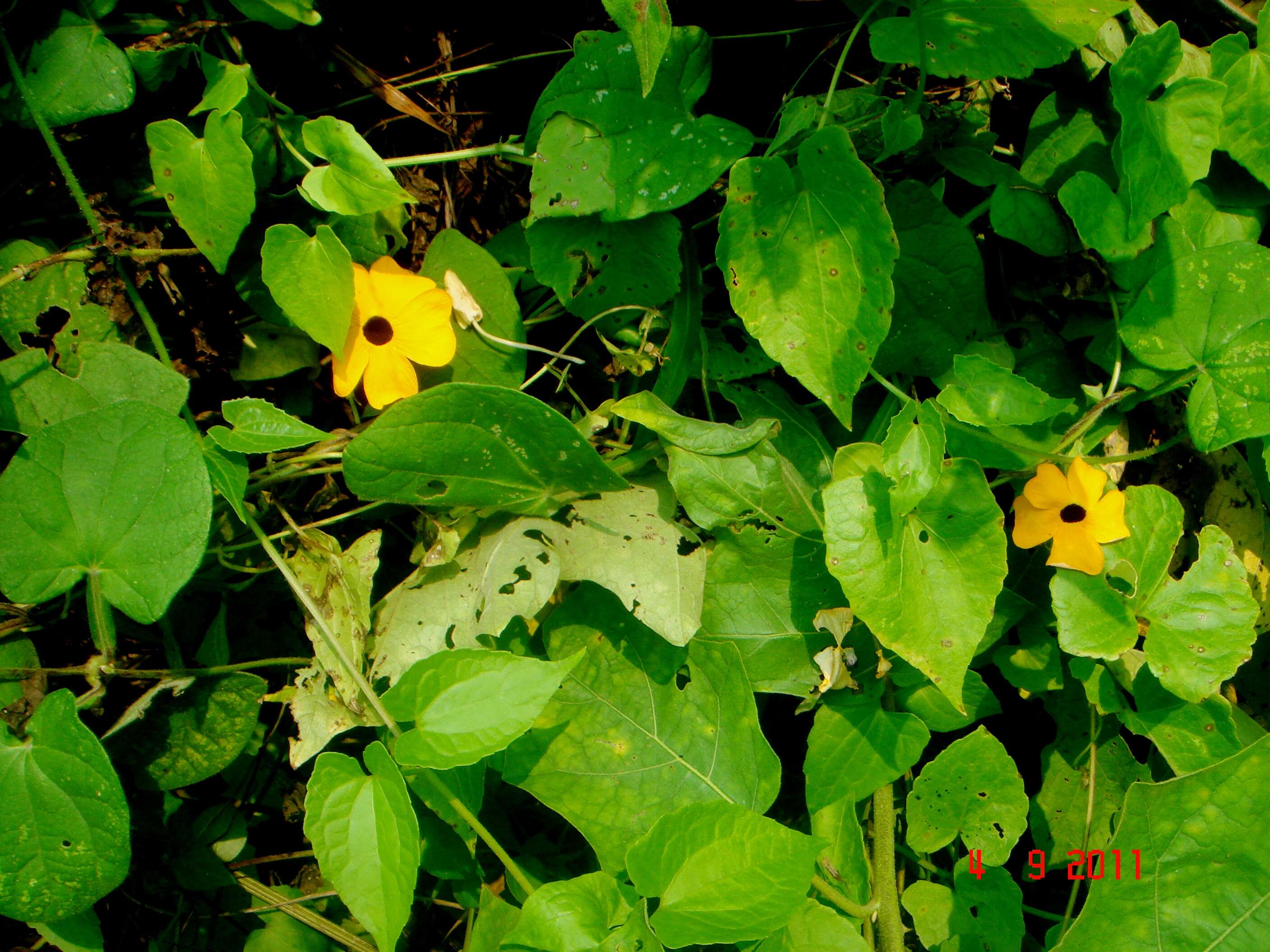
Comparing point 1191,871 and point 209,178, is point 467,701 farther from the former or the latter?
point 1191,871

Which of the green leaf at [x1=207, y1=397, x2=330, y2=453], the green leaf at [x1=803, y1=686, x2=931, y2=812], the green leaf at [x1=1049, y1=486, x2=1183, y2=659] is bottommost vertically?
the green leaf at [x1=803, y1=686, x2=931, y2=812]

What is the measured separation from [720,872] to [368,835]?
19.8 inches

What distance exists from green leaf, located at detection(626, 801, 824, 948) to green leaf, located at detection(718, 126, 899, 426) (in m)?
0.62

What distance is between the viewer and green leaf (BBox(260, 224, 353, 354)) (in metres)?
1.26

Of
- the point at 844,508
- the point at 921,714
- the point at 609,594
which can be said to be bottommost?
the point at 921,714

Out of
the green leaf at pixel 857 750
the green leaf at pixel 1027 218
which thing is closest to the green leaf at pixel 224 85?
the green leaf at pixel 1027 218

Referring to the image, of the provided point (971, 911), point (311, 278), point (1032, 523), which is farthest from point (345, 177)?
point (971, 911)

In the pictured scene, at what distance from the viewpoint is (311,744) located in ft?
4.27

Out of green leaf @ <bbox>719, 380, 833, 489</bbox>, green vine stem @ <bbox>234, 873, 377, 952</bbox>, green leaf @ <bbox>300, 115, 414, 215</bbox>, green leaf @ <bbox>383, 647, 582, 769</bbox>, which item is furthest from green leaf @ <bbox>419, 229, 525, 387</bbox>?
green vine stem @ <bbox>234, 873, 377, 952</bbox>

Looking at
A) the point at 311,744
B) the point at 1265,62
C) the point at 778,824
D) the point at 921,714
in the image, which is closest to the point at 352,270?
the point at 311,744

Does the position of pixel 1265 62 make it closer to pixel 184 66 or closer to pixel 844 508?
pixel 844 508

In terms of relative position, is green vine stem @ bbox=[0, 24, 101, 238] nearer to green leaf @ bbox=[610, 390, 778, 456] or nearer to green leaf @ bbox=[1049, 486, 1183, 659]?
green leaf @ bbox=[610, 390, 778, 456]

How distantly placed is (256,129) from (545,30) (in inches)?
21.4

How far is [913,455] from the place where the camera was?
1243 millimetres
